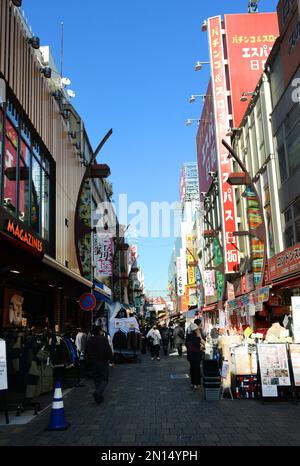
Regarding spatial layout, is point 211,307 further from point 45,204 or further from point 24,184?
point 24,184

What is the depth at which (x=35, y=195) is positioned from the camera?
54.6ft

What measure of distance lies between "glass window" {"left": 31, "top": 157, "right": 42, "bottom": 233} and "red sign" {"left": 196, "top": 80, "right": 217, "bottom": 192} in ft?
59.4

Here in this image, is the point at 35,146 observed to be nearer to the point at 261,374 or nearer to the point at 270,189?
the point at 270,189

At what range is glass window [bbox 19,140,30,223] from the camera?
14.7 metres

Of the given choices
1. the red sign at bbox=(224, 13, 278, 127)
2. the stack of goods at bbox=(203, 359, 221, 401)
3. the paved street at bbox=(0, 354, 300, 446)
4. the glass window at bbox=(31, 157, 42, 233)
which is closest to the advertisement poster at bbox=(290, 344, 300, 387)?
the paved street at bbox=(0, 354, 300, 446)

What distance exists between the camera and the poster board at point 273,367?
→ 397 inches

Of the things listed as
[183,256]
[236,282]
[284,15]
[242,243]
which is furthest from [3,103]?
[183,256]

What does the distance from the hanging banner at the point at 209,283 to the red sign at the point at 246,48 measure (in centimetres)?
1441

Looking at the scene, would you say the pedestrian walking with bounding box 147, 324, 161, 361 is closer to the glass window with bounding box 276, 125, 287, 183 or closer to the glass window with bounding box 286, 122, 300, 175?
the glass window with bounding box 276, 125, 287, 183

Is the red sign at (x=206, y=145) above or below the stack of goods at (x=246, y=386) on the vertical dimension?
above

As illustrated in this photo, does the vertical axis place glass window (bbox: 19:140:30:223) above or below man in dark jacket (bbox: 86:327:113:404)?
above

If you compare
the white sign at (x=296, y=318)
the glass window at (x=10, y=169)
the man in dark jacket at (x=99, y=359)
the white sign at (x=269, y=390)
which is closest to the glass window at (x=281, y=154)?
the white sign at (x=296, y=318)

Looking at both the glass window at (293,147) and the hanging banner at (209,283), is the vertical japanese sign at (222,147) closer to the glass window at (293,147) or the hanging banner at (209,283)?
the glass window at (293,147)

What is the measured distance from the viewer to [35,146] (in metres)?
17.0
